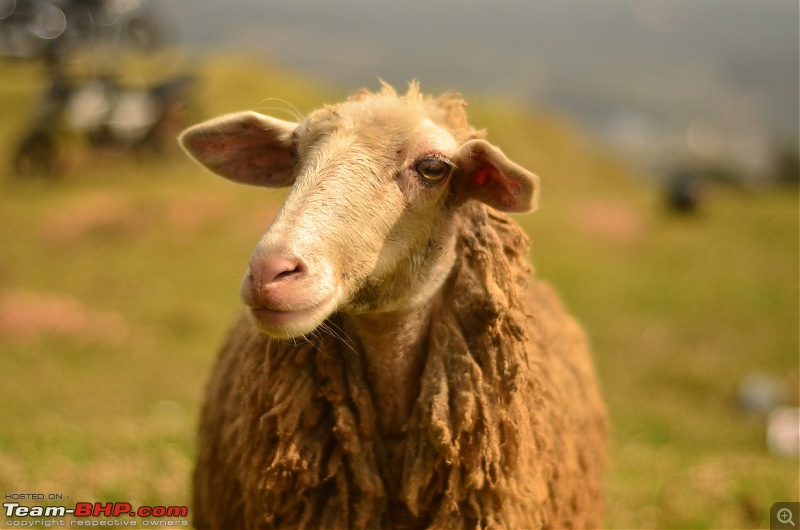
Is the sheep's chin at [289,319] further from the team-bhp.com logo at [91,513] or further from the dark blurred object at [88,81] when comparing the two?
the dark blurred object at [88,81]

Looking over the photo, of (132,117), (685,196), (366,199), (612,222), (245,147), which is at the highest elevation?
(132,117)

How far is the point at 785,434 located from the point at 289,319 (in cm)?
709

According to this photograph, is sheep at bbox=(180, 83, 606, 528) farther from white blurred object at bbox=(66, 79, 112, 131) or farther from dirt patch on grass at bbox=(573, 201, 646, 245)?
white blurred object at bbox=(66, 79, 112, 131)

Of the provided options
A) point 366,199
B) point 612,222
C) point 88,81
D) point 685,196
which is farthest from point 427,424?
point 88,81

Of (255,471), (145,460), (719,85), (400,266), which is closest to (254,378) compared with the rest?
(255,471)

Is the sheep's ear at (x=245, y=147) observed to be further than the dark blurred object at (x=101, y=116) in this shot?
No

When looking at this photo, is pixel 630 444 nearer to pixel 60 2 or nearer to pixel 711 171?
pixel 60 2

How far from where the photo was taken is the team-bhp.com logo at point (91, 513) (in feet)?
12.8

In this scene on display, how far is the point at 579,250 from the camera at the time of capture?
13.4m

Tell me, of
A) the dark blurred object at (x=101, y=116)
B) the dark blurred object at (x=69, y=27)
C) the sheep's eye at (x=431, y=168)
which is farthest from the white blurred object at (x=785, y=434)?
the dark blurred object at (x=69, y=27)

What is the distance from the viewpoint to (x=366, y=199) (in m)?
2.23

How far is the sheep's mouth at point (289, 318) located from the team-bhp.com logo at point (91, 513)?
89.8 inches

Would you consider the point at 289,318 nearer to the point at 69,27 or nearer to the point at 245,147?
the point at 245,147

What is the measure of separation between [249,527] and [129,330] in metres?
8.09
